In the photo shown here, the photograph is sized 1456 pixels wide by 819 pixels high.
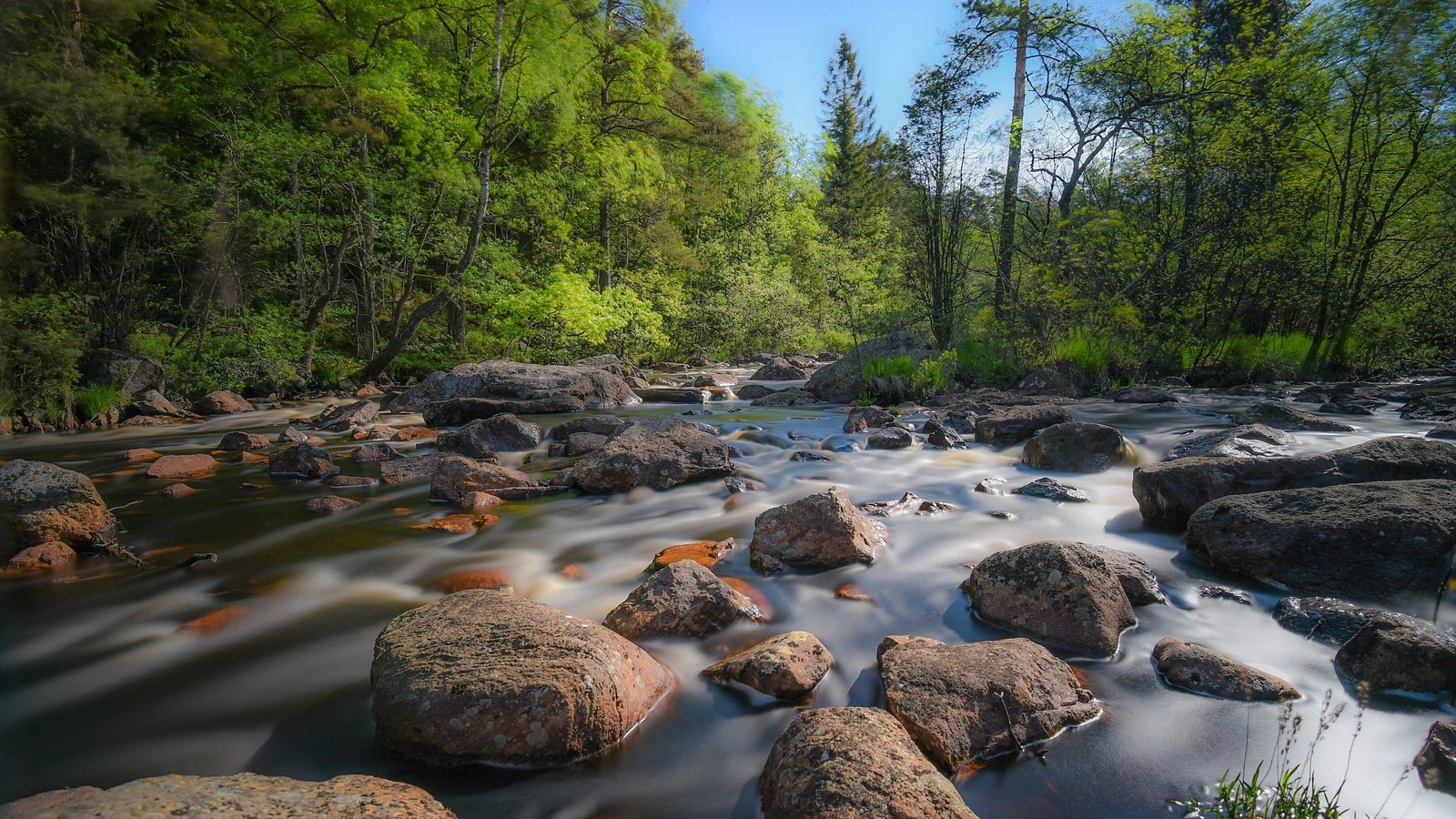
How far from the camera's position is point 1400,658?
7.85 ft

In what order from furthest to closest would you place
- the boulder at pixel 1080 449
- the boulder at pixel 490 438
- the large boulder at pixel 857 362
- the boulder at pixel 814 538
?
1. the large boulder at pixel 857 362
2. the boulder at pixel 490 438
3. the boulder at pixel 1080 449
4. the boulder at pixel 814 538

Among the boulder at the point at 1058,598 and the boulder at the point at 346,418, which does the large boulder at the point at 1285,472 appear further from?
the boulder at the point at 346,418

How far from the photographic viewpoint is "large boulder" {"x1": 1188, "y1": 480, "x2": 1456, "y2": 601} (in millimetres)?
3098

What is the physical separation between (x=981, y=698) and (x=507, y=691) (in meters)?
1.72

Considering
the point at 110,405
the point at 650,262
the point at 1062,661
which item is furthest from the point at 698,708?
the point at 650,262

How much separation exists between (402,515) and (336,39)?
423 inches

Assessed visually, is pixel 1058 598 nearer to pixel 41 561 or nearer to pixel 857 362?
pixel 41 561

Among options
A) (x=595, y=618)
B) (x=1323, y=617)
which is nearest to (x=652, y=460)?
(x=595, y=618)

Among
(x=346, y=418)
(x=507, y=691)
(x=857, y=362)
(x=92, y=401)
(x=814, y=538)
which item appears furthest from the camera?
(x=857, y=362)

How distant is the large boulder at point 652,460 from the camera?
5980 millimetres

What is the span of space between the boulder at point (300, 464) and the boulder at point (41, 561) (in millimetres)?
2325

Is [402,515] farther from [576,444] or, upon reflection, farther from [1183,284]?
[1183,284]

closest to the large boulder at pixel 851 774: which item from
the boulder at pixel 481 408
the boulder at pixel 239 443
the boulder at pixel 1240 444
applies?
the boulder at pixel 1240 444

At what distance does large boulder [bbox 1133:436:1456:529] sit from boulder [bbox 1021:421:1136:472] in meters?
1.53
